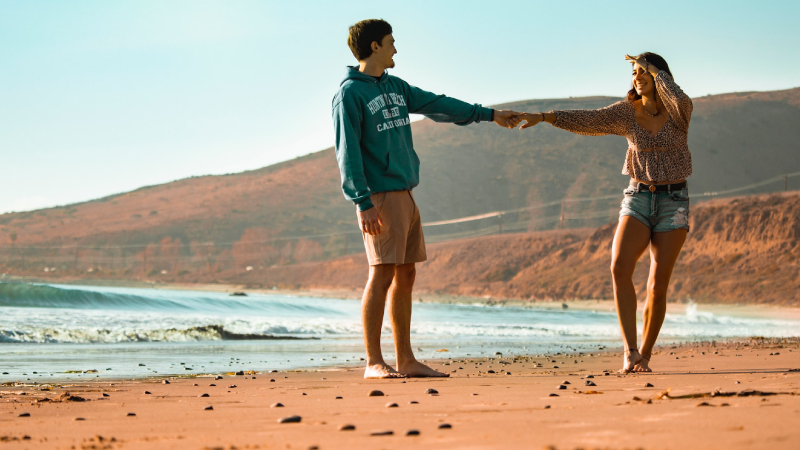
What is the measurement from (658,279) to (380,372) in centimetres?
169

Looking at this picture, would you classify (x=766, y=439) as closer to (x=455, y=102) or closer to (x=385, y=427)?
(x=385, y=427)

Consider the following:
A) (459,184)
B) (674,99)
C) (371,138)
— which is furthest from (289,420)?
(459,184)

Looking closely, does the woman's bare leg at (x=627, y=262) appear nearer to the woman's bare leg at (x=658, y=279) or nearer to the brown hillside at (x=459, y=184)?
the woman's bare leg at (x=658, y=279)

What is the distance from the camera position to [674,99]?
4.62 meters

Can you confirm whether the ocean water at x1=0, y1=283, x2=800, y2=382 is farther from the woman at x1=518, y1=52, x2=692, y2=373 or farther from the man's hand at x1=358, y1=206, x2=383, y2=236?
the woman at x1=518, y1=52, x2=692, y2=373

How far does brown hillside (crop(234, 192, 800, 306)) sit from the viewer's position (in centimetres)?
3241

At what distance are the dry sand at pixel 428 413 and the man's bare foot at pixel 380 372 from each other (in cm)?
9

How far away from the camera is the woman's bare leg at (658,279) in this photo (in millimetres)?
4633

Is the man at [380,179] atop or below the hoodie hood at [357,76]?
below

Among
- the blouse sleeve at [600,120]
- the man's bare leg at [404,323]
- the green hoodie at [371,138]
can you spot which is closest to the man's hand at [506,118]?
the blouse sleeve at [600,120]

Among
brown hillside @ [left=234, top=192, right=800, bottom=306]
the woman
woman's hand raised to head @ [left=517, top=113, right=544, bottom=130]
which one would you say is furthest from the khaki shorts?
brown hillside @ [left=234, top=192, right=800, bottom=306]

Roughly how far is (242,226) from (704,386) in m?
73.9

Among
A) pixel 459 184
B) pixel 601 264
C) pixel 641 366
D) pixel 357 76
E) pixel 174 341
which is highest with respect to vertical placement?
pixel 459 184

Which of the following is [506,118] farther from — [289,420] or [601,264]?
[601,264]
